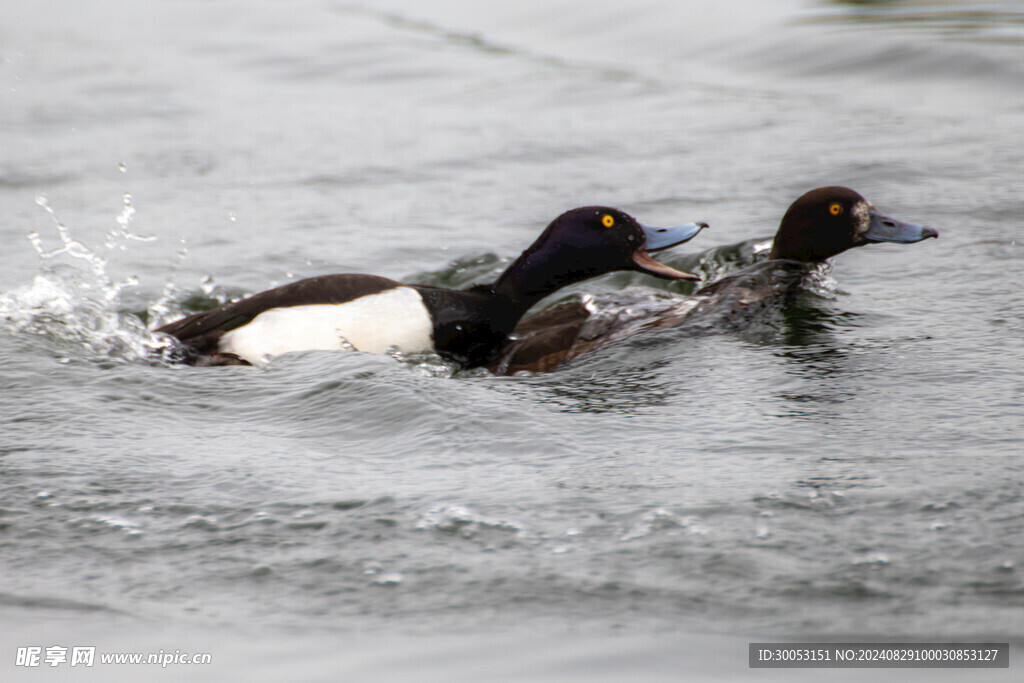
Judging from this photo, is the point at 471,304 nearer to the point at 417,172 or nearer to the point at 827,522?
the point at 827,522

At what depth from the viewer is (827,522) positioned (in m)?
3.13

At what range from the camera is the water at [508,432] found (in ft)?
9.04

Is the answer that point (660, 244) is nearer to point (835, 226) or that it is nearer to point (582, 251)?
point (582, 251)

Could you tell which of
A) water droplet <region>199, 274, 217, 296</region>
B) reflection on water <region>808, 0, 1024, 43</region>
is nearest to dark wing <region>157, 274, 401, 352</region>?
water droplet <region>199, 274, 217, 296</region>

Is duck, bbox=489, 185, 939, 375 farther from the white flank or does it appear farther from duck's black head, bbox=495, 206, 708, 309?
the white flank

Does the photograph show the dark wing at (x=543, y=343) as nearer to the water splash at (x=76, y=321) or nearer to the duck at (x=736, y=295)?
the duck at (x=736, y=295)

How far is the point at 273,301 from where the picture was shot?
506 cm

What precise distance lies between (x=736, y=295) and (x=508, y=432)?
74.4 inches

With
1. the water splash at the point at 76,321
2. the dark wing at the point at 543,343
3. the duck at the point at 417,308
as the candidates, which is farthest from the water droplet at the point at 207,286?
the dark wing at the point at 543,343

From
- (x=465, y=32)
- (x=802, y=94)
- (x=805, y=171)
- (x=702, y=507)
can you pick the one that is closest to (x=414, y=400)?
(x=702, y=507)

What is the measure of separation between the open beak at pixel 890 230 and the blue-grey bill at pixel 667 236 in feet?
2.76

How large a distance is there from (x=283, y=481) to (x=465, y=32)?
1354cm

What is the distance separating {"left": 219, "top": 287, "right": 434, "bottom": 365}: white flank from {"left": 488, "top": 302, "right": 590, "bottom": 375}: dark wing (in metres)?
0.38

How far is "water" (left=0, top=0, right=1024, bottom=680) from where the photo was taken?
2754mm
